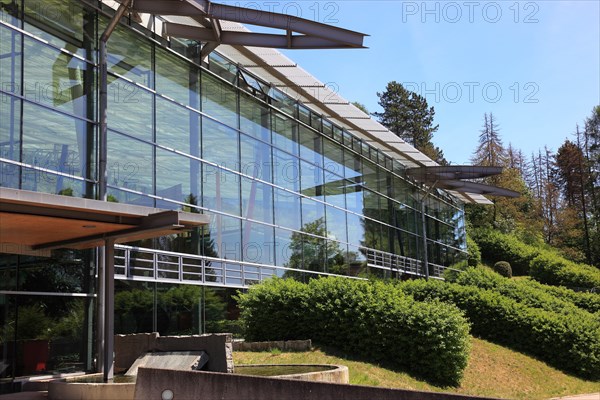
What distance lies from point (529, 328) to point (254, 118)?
1184cm

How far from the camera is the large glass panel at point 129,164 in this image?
1753 cm

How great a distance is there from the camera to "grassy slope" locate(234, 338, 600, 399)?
1617cm

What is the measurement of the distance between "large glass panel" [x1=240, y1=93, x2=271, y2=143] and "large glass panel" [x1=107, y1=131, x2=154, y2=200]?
559cm

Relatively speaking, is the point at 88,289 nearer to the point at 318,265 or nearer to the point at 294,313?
the point at 294,313

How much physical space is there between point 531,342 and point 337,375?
1372 centimetres

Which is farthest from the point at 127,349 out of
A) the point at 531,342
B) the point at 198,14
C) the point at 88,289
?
the point at 531,342

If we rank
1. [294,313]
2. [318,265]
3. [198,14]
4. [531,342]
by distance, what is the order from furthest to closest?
[318,265], [531,342], [294,313], [198,14]

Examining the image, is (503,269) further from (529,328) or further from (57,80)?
(57,80)

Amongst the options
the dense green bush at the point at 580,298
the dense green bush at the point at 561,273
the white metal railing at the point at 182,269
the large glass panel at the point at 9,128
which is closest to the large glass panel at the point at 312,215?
the white metal railing at the point at 182,269

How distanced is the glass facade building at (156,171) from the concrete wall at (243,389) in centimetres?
595

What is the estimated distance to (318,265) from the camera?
91.1ft

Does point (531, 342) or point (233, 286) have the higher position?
point (233, 286)

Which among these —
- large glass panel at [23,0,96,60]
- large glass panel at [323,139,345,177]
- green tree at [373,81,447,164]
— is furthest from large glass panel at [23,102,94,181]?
green tree at [373,81,447,164]

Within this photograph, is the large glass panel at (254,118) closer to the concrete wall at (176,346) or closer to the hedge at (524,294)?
the concrete wall at (176,346)
